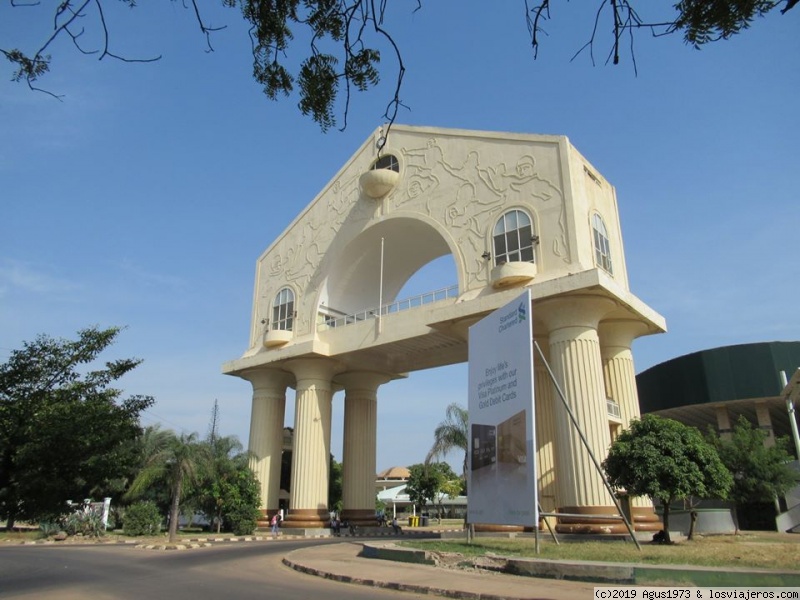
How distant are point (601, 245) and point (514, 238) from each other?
3.20 metres

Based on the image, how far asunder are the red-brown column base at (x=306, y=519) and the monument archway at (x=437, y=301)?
6 cm

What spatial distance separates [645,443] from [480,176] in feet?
38.5

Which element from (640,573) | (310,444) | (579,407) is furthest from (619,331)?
(640,573)

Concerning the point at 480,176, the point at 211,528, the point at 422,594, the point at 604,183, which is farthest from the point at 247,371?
the point at 422,594

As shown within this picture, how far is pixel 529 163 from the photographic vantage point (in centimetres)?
2158

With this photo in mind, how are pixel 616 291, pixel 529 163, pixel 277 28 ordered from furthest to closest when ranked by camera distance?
pixel 529 163 → pixel 616 291 → pixel 277 28

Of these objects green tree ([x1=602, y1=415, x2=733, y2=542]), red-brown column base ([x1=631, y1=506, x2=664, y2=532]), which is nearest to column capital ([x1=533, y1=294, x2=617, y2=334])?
green tree ([x1=602, y1=415, x2=733, y2=542])

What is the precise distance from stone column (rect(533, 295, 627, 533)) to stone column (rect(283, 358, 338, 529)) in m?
11.4

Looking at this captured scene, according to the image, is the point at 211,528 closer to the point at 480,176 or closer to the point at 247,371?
the point at 247,371

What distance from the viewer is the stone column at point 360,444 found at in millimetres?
28562

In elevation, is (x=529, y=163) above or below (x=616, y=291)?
above

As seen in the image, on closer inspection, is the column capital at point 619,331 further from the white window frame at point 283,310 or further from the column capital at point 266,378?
the column capital at point 266,378

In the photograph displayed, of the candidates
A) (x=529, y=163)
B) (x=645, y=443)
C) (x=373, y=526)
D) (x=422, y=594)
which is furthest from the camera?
(x=373, y=526)

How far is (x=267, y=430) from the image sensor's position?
92.9ft
